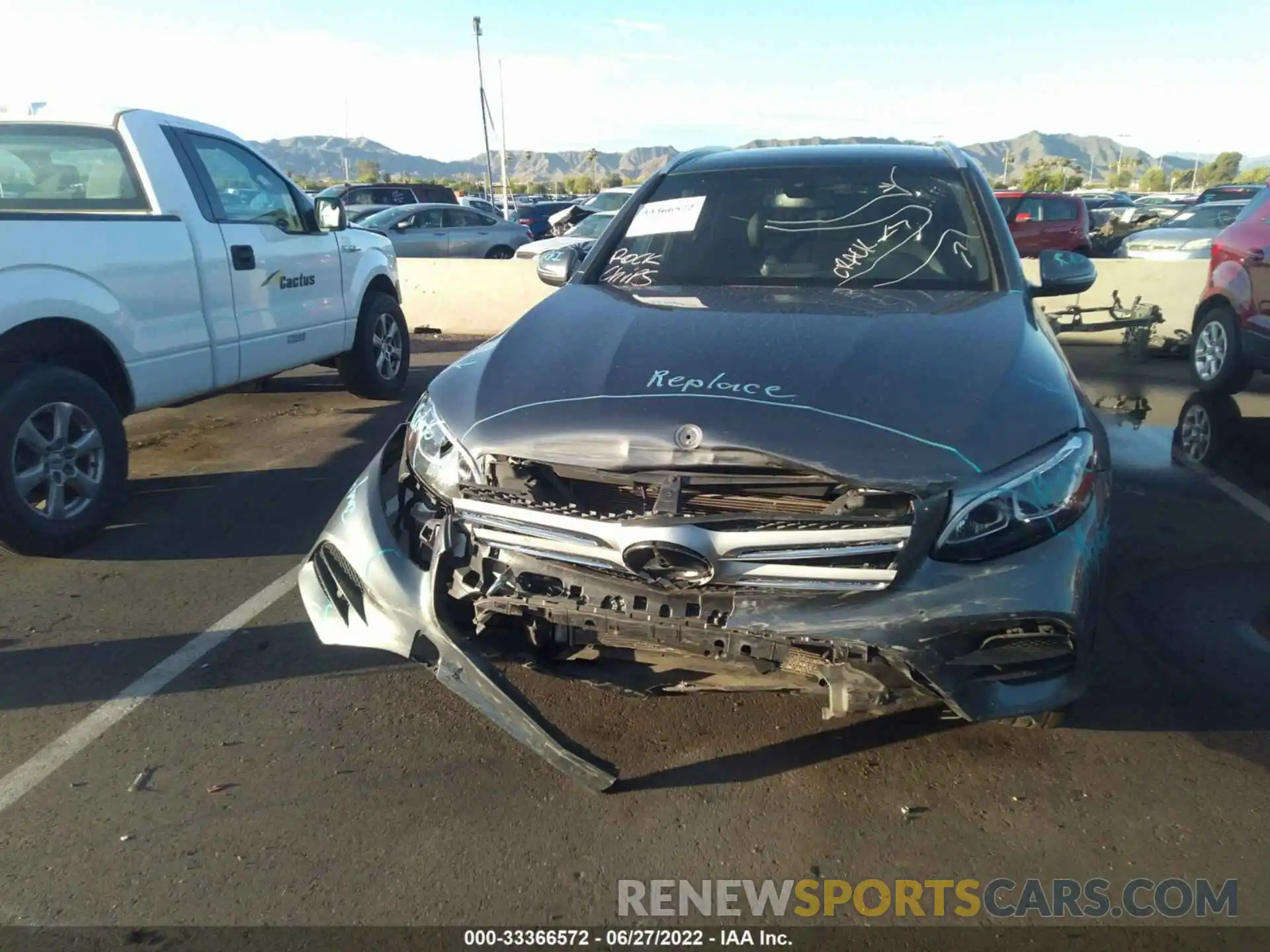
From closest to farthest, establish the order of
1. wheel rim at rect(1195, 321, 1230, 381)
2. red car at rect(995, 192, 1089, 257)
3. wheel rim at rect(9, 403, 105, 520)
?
wheel rim at rect(9, 403, 105, 520)
wheel rim at rect(1195, 321, 1230, 381)
red car at rect(995, 192, 1089, 257)

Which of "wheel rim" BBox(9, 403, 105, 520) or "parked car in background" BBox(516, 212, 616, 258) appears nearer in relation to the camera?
"wheel rim" BBox(9, 403, 105, 520)

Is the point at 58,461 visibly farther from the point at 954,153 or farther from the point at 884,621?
the point at 954,153

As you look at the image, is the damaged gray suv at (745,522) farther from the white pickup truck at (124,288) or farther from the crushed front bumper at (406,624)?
the white pickup truck at (124,288)

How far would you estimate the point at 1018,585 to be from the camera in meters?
2.36

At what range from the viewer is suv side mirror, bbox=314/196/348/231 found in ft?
21.2

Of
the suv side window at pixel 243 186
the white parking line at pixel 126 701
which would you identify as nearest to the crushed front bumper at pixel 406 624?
the white parking line at pixel 126 701

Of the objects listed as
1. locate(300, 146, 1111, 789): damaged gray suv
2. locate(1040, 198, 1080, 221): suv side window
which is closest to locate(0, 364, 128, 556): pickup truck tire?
locate(300, 146, 1111, 789): damaged gray suv

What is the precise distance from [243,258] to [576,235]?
10.6 m

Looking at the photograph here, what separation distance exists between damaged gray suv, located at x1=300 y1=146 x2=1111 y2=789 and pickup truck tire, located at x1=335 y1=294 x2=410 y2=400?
4502mm

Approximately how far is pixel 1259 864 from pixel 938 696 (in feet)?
3.13

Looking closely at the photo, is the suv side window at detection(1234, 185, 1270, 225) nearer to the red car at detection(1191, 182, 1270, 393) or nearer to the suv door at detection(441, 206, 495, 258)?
the red car at detection(1191, 182, 1270, 393)

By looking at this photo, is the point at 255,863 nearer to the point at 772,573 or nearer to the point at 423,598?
the point at 423,598

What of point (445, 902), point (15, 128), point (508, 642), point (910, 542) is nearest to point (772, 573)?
point (910, 542)

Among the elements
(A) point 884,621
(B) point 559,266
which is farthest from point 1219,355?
(A) point 884,621
